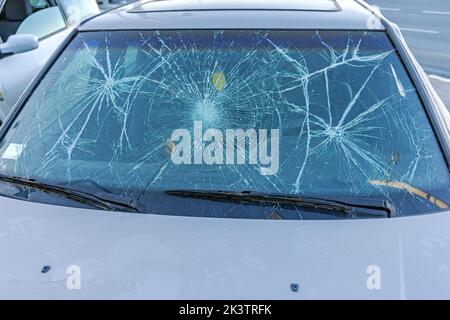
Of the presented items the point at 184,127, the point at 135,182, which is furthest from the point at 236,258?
the point at 184,127

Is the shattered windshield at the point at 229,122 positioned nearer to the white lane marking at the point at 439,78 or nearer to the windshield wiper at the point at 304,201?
the windshield wiper at the point at 304,201

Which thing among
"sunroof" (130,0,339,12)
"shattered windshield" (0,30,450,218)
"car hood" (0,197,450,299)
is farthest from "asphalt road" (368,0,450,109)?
"car hood" (0,197,450,299)

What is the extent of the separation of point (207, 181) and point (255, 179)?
17 centimetres

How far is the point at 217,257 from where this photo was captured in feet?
5.76

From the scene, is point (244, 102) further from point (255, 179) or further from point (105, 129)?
point (105, 129)

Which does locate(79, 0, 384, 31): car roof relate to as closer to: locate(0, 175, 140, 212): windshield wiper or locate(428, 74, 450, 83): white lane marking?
locate(0, 175, 140, 212): windshield wiper

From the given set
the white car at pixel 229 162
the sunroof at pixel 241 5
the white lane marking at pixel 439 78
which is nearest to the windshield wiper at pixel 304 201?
the white car at pixel 229 162

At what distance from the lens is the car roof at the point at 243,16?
2441 millimetres

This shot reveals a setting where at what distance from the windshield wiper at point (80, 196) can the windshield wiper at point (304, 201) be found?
0.16 meters

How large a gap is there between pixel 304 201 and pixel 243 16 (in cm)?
92

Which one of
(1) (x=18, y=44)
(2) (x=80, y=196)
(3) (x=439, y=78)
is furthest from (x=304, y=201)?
(3) (x=439, y=78)

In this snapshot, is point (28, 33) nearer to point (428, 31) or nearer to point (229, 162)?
point (229, 162)

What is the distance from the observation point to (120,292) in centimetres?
165

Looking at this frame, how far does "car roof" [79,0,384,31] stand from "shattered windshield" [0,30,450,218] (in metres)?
0.05
